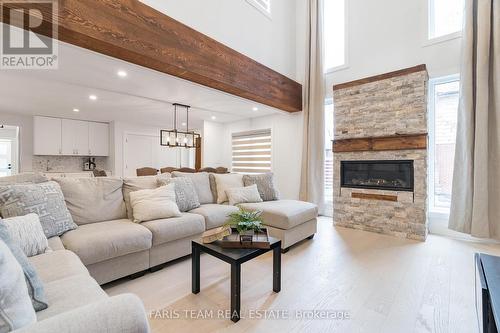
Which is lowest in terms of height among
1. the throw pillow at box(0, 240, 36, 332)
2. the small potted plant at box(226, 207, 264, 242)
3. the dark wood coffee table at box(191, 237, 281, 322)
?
the dark wood coffee table at box(191, 237, 281, 322)

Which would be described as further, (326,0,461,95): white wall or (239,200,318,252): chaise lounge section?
(326,0,461,95): white wall

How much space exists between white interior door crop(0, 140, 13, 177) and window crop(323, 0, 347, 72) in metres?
7.98

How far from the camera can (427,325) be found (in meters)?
1.60

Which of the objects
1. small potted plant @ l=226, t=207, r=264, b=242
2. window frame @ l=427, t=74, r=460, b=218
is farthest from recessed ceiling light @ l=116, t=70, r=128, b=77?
window frame @ l=427, t=74, r=460, b=218

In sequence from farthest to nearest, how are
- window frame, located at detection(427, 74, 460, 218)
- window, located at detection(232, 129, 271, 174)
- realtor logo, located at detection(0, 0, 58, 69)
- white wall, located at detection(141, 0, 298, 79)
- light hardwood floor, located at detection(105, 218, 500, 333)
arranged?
window, located at detection(232, 129, 271, 174), window frame, located at detection(427, 74, 460, 218), white wall, located at detection(141, 0, 298, 79), realtor logo, located at detection(0, 0, 58, 69), light hardwood floor, located at detection(105, 218, 500, 333)

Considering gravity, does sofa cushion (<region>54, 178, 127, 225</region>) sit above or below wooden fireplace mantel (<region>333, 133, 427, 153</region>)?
below

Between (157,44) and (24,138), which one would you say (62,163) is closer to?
(24,138)

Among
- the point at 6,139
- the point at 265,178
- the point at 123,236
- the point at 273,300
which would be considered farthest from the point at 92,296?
the point at 6,139

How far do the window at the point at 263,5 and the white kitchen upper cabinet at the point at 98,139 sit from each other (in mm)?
5185

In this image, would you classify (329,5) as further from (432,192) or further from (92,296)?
(92,296)

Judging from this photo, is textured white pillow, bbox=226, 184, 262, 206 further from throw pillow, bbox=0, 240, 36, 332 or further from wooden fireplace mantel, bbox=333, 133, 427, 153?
throw pillow, bbox=0, 240, 36, 332

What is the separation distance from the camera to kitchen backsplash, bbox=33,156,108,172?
6.01 metres

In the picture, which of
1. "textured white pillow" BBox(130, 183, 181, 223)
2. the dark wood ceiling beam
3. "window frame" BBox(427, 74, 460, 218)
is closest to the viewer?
the dark wood ceiling beam

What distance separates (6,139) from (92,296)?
24.5ft
